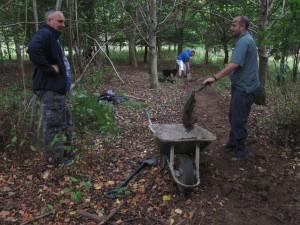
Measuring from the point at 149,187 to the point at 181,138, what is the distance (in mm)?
845

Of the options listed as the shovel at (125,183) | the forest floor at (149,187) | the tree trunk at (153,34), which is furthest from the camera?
the tree trunk at (153,34)

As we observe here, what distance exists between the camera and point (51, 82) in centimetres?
572

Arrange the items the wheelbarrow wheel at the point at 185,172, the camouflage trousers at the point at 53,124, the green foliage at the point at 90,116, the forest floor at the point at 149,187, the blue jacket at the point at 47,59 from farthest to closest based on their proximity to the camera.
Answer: the green foliage at the point at 90,116 → the camouflage trousers at the point at 53,124 → the blue jacket at the point at 47,59 → the wheelbarrow wheel at the point at 185,172 → the forest floor at the point at 149,187

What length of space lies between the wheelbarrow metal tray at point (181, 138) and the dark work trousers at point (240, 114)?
79 centimetres

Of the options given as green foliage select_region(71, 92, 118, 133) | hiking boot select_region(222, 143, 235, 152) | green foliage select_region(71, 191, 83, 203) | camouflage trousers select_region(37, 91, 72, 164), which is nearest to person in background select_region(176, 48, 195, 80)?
green foliage select_region(71, 92, 118, 133)

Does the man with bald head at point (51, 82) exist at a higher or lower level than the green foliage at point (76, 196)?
higher

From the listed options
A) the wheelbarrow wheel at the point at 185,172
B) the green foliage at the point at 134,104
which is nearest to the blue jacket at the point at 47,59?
the wheelbarrow wheel at the point at 185,172

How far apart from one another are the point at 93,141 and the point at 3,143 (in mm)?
1526

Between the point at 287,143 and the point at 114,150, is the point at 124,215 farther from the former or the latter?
the point at 287,143

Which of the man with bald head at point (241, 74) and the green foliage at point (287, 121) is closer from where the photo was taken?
the man with bald head at point (241, 74)

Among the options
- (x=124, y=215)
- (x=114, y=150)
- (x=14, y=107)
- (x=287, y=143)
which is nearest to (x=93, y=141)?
(x=114, y=150)

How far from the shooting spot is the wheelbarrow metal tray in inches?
197

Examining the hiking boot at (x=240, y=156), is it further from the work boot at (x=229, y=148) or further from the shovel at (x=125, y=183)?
the shovel at (x=125, y=183)

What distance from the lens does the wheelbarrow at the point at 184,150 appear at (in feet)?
16.3
